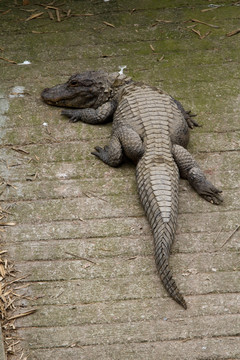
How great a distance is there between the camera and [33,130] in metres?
5.38

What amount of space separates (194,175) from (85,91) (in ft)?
5.04

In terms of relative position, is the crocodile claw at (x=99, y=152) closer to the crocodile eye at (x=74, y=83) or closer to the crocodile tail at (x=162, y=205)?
the crocodile tail at (x=162, y=205)

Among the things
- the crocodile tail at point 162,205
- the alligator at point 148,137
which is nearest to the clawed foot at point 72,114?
the alligator at point 148,137

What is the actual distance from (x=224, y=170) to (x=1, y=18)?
11.8 ft

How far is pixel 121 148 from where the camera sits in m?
4.96

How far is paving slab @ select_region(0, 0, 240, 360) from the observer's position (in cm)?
379

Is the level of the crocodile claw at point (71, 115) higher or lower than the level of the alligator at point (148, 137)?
lower

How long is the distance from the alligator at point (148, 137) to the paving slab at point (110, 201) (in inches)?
4.2

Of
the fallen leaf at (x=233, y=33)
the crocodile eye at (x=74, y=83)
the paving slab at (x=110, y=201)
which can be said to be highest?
the crocodile eye at (x=74, y=83)

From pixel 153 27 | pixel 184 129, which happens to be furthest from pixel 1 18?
pixel 184 129

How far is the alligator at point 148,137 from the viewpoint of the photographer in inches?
167

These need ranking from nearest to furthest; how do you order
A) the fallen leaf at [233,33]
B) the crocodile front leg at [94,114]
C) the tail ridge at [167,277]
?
the tail ridge at [167,277], the crocodile front leg at [94,114], the fallen leaf at [233,33]

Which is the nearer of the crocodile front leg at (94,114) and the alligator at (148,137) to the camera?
the alligator at (148,137)

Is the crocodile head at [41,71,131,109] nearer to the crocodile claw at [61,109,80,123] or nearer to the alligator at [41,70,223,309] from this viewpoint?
the alligator at [41,70,223,309]
